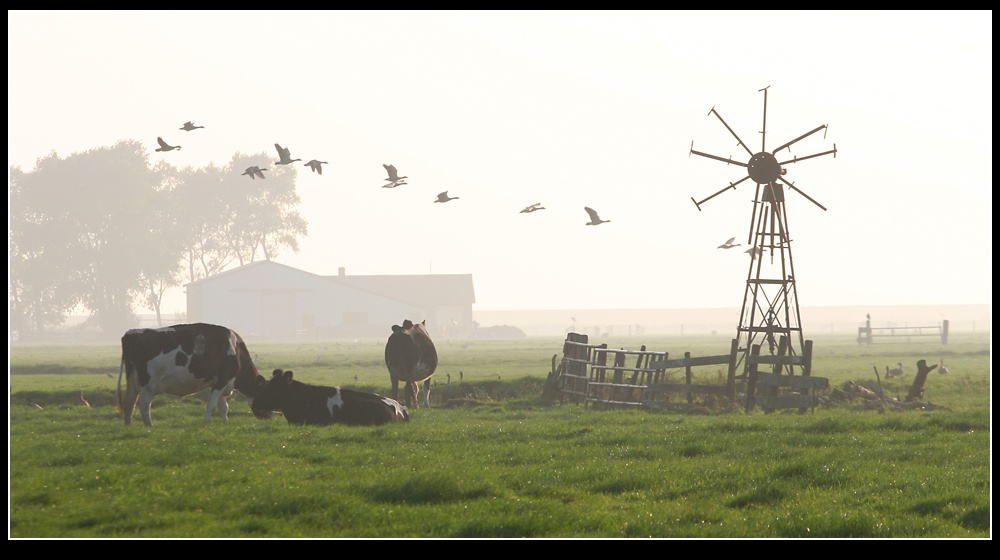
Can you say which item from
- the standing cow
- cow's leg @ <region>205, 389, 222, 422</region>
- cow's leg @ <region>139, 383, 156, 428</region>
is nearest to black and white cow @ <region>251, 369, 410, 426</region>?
cow's leg @ <region>205, 389, 222, 422</region>

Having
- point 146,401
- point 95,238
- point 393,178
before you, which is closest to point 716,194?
point 393,178

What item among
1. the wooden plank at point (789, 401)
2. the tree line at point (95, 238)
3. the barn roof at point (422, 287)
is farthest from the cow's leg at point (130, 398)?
the barn roof at point (422, 287)

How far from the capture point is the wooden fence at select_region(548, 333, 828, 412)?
24.3m

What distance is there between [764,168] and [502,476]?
50.7 ft

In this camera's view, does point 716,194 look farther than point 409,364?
Yes

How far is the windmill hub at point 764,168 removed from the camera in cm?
2733

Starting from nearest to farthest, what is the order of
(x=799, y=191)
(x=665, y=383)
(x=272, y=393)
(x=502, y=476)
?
(x=502, y=476)
(x=272, y=393)
(x=665, y=383)
(x=799, y=191)

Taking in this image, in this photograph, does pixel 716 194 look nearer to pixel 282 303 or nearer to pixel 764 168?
pixel 764 168

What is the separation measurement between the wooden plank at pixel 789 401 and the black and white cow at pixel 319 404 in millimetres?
8533

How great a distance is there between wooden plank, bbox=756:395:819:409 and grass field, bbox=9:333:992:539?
208cm

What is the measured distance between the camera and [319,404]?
19844 millimetres

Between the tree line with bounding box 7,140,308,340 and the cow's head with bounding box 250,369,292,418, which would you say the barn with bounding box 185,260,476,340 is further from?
the cow's head with bounding box 250,369,292,418
